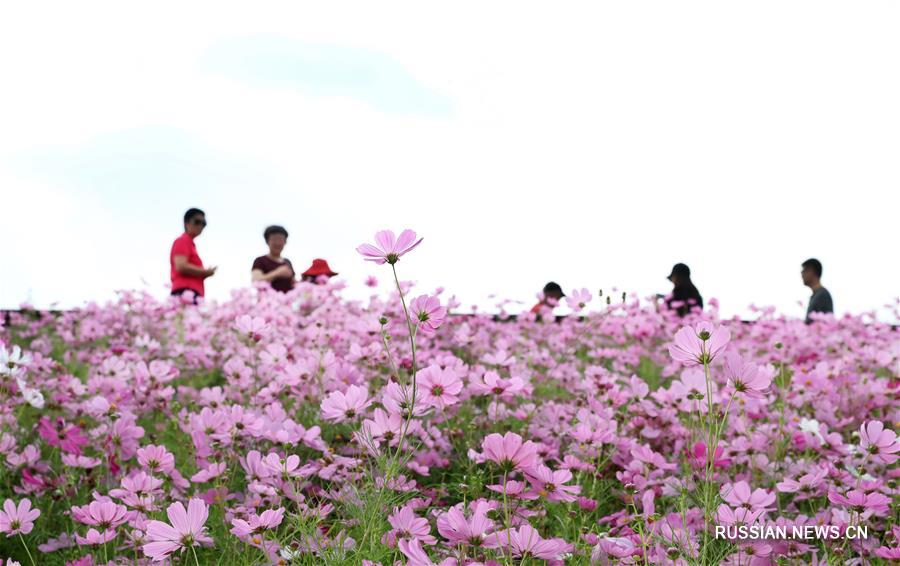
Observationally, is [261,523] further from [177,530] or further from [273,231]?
[273,231]

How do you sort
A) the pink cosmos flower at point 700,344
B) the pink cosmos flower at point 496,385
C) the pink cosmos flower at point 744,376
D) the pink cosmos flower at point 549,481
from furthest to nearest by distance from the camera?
the pink cosmos flower at point 496,385
the pink cosmos flower at point 549,481
the pink cosmos flower at point 744,376
the pink cosmos flower at point 700,344

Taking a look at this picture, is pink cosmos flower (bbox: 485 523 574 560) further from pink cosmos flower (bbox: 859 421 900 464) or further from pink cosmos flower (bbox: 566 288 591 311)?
pink cosmos flower (bbox: 566 288 591 311)

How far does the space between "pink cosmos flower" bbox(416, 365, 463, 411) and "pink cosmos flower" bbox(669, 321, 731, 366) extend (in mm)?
615

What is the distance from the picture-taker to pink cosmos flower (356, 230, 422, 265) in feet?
4.82

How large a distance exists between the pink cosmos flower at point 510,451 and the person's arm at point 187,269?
6.49 metres

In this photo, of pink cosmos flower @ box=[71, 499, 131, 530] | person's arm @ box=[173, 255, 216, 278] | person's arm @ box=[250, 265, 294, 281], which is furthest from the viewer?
person's arm @ box=[250, 265, 294, 281]

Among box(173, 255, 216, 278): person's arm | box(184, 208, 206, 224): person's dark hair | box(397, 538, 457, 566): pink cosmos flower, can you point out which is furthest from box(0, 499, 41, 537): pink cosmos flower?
box(184, 208, 206, 224): person's dark hair

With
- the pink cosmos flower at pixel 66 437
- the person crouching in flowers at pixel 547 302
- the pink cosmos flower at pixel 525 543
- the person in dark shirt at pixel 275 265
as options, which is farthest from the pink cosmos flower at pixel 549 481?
the person in dark shirt at pixel 275 265

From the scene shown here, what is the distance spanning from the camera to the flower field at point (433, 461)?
1.57m

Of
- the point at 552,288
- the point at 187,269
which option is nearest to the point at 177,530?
the point at 187,269

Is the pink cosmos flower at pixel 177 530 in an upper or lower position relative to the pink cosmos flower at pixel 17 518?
upper

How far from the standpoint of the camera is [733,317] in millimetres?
8070

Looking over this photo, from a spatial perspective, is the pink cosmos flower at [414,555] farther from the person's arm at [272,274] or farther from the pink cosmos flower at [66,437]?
the person's arm at [272,274]

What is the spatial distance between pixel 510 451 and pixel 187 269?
6596 mm
